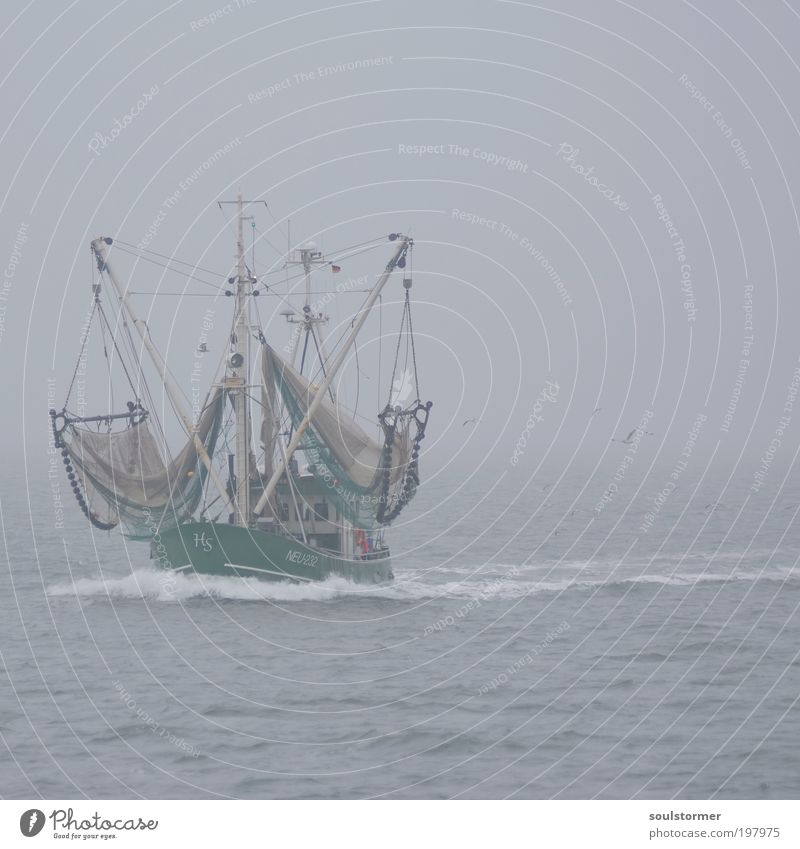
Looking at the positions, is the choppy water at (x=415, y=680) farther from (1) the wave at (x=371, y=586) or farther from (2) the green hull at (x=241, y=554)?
(2) the green hull at (x=241, y=554)

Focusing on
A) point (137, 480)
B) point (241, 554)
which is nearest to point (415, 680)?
point (241, 554)

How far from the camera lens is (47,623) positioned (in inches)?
2041

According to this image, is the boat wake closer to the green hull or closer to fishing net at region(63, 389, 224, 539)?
the green hull

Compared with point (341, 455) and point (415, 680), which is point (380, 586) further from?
point (415, 680)

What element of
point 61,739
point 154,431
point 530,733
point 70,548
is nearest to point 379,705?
point 530,733

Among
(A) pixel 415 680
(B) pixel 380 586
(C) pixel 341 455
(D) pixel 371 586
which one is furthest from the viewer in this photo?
(B) pixel 380 586

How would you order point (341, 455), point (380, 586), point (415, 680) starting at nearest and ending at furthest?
point (415, 680) → point (341, 455) → point (380, 586)

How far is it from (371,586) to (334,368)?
379 inches

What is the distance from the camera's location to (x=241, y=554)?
57.4 meters

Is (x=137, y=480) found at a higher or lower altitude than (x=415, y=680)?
higher

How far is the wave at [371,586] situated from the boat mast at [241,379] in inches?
116

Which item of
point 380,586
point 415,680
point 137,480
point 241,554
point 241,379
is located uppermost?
point 241,379

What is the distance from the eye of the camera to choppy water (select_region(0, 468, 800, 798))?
31.3m

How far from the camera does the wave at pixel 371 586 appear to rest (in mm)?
57969
